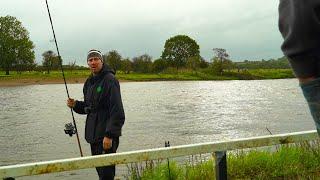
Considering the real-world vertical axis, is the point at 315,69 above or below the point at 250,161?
above

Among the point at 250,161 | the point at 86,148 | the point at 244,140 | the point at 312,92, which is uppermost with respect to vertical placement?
the point at 312,92

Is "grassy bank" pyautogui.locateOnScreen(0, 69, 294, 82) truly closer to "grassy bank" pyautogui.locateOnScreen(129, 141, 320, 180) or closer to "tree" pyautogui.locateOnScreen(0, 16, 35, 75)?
"tree" pyautogui.locateOnScreen(0, 16, 35, 75)

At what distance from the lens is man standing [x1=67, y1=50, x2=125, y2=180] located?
5.82 m

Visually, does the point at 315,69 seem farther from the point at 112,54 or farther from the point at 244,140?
the point at 112,54

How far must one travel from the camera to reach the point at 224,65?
113188 millimetres

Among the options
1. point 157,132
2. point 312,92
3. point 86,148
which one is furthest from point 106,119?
point 157,132

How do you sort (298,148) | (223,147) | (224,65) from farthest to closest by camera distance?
1. (224,65)
2. (298,148)
3. (223,147)

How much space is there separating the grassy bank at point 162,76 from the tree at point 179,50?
844 centimetres

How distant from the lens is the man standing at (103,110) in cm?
582

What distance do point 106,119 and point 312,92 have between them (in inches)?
172

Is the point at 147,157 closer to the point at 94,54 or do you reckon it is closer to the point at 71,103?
the point at 94,54

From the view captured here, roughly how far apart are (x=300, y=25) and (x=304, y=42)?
2.5 inches

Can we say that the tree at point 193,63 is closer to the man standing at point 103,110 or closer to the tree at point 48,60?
the tree at point 48,60

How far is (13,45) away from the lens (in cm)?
9062
